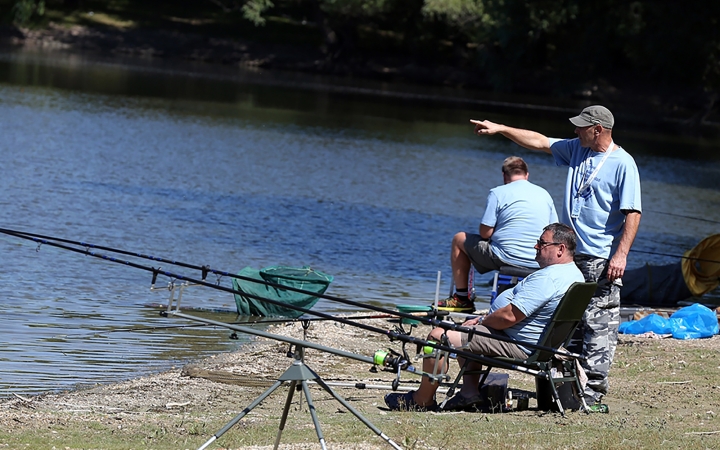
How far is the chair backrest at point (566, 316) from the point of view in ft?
20.5

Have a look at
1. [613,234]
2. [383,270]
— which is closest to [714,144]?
[383,270]

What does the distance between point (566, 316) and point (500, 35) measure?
4236cm

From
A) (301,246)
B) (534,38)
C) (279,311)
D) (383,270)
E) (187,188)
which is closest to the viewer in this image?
(279,311)

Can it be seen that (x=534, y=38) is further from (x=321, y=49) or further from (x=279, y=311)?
(x=279, y=311)

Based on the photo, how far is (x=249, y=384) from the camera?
762cm

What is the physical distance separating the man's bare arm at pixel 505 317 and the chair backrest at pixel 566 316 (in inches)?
7.0

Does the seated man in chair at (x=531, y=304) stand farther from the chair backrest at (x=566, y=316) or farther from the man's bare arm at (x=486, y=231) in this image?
the man's bare arm at (x=486, y=231)

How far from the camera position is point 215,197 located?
729 inches

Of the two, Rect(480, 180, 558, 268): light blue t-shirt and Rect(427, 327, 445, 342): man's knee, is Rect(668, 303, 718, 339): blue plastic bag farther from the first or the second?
Rect(427, 327, 445, 342): man's knee

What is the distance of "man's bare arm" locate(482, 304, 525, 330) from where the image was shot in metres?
6.43

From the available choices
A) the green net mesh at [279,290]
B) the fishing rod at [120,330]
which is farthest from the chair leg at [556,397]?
the green net mesh at [279,290]

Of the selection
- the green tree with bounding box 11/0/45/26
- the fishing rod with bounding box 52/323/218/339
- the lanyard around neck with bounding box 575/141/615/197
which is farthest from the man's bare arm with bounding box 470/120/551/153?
the green tree with bounding box 11/0/45/26

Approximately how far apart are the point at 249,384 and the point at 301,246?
754 centimetres

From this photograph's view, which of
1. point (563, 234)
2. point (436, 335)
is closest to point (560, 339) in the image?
point (563, 234)
